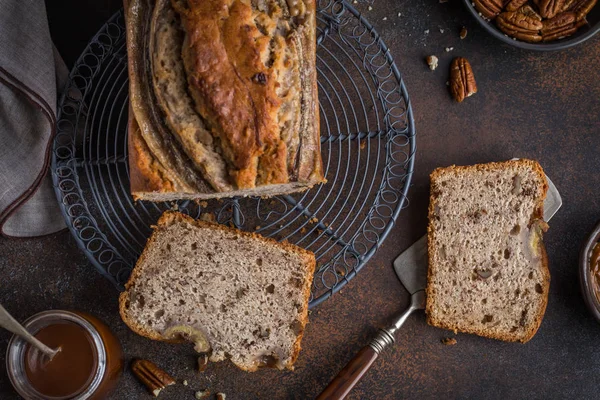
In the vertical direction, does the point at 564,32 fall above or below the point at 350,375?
above

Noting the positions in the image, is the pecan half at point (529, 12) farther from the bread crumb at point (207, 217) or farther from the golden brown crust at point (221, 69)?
the bread crumb at point (207, 217)

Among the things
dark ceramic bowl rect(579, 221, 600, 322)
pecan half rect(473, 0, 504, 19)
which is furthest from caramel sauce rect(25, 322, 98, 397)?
pecan half rect(473, 0, 504, 19)

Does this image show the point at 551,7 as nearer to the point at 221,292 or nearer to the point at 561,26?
the point at 561,26

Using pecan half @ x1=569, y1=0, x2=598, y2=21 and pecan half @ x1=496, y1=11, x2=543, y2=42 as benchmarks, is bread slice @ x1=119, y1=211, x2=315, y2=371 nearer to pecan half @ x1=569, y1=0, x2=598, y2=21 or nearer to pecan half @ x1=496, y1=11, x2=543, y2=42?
pecan half @ x1=496, y1=11, x2=543, y2=42

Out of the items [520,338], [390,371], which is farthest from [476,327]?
[390,371]

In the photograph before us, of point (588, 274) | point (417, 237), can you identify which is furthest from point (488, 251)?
point (588, 274)

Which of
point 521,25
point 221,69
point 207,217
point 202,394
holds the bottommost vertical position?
point 202,394

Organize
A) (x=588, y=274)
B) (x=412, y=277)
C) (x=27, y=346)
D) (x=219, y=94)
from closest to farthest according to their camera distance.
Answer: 1. (x=219, y=94)
2. (x=27, y=346)
3. (x=588, y=274)
4. (x=412, y=277)

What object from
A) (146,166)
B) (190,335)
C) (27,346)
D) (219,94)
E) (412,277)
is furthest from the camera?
(412,277)

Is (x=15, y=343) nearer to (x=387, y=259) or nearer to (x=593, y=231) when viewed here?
(x=387, y=259)
